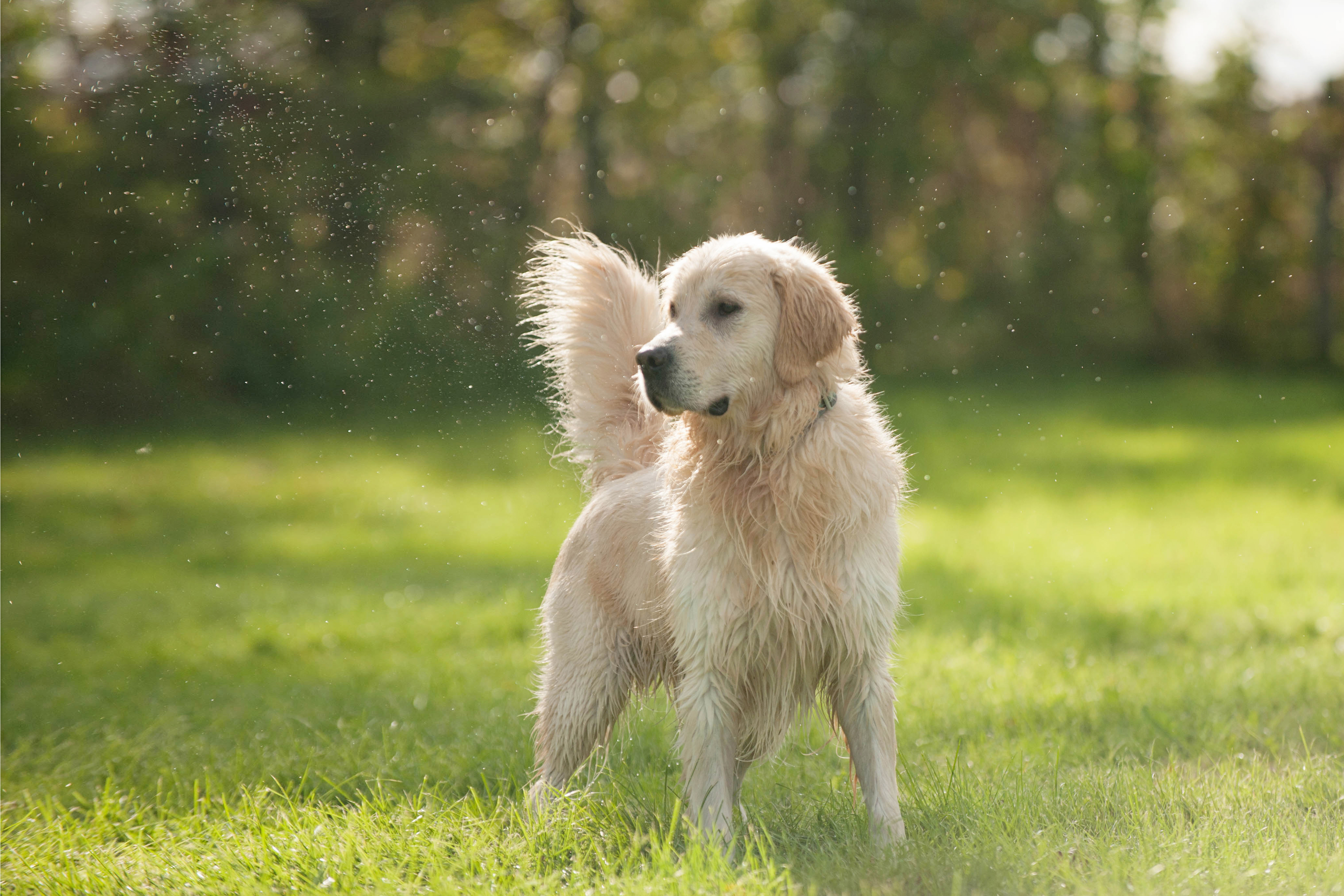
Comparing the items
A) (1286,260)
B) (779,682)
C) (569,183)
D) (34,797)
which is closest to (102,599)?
(34,797)

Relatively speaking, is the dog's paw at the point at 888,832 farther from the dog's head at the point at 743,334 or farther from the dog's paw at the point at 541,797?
the dog's head at the point at 743,334

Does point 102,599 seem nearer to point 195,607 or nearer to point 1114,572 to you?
point 195,607

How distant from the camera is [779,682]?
3.23 metres

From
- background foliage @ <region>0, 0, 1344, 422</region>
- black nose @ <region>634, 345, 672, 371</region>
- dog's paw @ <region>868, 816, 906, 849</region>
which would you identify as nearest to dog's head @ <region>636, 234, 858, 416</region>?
black nose @ <region>634, 345, 672, 371</region>

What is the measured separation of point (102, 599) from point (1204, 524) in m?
7.69

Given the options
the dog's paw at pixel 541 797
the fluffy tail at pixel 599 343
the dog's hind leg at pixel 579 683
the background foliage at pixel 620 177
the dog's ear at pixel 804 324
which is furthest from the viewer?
the background foliage at pixel 620 177

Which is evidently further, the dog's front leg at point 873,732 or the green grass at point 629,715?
the dog's front leg at point 873,732

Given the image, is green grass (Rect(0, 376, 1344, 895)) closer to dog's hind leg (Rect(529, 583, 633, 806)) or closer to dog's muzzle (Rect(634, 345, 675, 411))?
dog's hind leg (Rect(529, 583, 633, 806))

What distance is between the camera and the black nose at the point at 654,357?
3008 millimetres

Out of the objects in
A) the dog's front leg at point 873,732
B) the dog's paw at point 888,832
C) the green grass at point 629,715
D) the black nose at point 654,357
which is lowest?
the green grass at point 629,715

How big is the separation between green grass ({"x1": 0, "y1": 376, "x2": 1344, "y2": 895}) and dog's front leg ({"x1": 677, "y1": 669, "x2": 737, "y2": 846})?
0.44 ft

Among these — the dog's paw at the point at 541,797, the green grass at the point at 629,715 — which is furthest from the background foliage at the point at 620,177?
the dog's paw at the point at 541,797

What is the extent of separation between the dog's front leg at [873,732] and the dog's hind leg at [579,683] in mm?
697

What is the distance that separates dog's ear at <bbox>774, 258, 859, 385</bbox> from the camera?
3070 mm
